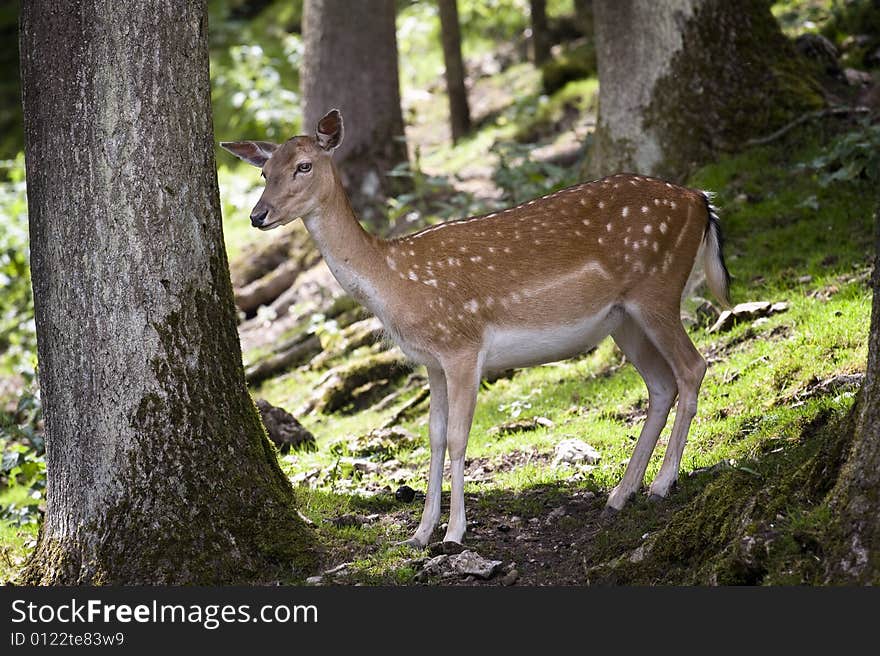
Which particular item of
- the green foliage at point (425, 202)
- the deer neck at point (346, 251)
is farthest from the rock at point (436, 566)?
the green foliage at point (425, 202)

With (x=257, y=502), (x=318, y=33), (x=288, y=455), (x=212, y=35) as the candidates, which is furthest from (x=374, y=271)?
(x=212, y=35)

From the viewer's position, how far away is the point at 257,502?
19.5 feet

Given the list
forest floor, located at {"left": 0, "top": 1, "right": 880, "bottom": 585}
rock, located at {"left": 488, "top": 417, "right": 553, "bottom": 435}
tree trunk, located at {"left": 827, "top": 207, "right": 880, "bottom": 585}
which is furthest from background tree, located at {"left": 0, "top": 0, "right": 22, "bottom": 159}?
tree trunk, located at {"left": 827, "top": 207, "right": 880, "bottom": 585}

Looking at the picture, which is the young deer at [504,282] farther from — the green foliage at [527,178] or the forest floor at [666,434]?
the green foliage at [527,178]

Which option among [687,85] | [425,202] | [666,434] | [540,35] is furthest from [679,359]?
[540,35]

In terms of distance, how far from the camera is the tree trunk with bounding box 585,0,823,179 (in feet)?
33.0

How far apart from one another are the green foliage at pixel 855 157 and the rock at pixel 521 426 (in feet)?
8.95

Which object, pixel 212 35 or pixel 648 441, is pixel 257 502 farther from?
pixel 212 35

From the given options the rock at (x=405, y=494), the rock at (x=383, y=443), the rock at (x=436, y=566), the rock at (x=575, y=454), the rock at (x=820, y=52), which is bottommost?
the rock at (x=383, y=443)

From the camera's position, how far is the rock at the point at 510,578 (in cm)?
549

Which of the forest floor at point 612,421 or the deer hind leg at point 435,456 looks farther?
the deer hind leg at point 435,456

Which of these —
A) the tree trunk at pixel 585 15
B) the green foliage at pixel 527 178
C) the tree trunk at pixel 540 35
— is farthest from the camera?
the tree trunk at pixel 585 15

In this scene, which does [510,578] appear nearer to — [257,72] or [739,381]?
[739,381]

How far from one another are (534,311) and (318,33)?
311 inches
